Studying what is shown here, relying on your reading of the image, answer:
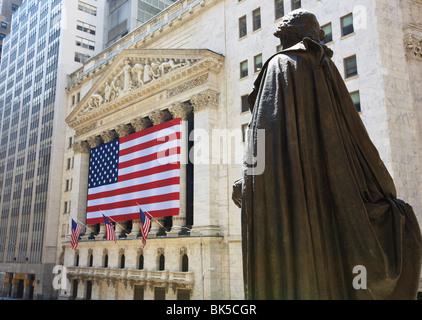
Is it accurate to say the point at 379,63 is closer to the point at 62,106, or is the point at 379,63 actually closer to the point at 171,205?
the point at 171,205

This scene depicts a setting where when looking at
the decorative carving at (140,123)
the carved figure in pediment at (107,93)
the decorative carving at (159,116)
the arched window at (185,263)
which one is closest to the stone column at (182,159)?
the arched window at (185,263)

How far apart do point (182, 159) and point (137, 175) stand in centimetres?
604

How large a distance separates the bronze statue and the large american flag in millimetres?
29835

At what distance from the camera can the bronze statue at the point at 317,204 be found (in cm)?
350

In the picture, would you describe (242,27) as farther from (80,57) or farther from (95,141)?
(80,57)

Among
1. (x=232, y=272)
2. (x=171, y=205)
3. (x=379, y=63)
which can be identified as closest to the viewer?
(x=379, y=63)

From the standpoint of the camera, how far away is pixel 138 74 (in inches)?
1598

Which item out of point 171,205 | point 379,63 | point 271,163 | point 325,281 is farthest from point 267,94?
point 171,205

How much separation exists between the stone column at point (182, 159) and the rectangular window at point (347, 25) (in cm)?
1464

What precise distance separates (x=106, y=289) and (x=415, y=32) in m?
35.1

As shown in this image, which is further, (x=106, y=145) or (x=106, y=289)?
(x=106, y=145)

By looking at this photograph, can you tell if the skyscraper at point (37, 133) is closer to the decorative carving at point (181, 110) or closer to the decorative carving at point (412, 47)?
the decorative carving at point (181, 110)

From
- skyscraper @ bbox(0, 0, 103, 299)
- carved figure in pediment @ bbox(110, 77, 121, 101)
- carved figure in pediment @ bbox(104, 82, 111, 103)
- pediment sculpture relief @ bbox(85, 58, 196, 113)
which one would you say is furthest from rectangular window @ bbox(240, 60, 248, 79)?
skyscraper @ bbox(0, 0, 103, 299)
